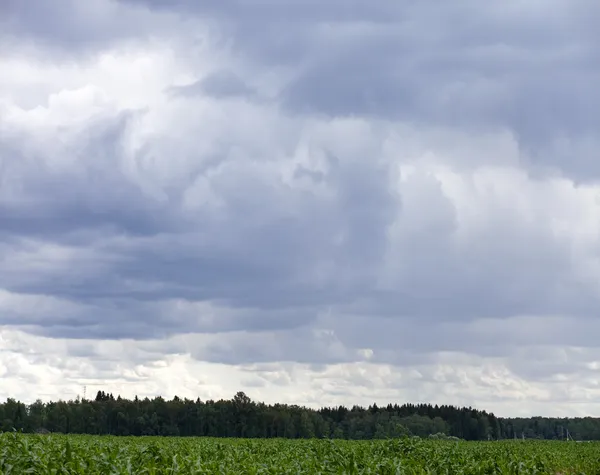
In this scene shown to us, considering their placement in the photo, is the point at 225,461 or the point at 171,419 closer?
the point at 225,461

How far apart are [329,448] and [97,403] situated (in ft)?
471

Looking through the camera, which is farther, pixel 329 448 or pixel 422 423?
pixel 422 423

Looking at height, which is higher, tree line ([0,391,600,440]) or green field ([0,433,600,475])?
tree line ([0,391,600,440])

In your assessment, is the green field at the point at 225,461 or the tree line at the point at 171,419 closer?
the green field at the point at 225,461

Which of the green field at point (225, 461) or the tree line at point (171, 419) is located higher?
the tree line at point (171, 419)

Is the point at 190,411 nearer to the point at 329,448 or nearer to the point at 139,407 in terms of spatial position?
the point at 139,407

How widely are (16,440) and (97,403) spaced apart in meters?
153

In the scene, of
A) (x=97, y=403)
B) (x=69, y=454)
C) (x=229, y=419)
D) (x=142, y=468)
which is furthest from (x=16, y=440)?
(x=97, y=403)

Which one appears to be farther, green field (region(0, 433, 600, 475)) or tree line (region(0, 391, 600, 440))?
tree line (region(0, 391, 600, 440))

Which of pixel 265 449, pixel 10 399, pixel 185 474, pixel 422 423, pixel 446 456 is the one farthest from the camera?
pixel 422 423

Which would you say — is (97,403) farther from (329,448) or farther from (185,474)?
(185,474)

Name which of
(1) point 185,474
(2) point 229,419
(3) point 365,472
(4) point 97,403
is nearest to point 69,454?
(1) point 185,474

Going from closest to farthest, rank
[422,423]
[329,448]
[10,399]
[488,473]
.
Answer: [488,473] < [329,448] < [10,399] < [422,423]

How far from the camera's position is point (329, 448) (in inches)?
1586
